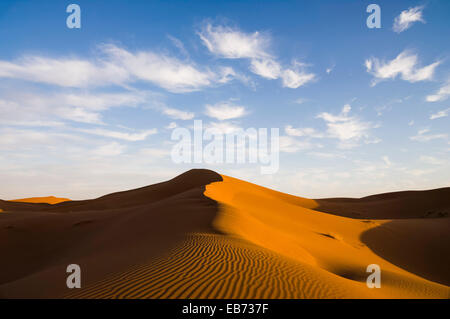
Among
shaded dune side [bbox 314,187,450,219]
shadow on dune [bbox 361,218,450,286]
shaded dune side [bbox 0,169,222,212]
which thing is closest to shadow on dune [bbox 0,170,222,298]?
shadow on dune [bbox 361,218,450,286]

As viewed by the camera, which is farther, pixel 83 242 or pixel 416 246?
pixel 416 246

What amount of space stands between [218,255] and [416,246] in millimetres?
15488

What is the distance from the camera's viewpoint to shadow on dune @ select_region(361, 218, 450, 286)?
44.4 feet

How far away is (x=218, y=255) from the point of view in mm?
6832

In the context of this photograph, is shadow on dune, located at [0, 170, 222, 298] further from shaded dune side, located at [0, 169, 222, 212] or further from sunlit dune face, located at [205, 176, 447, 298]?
shaded dune side, located at [0, 169, 222, 212]

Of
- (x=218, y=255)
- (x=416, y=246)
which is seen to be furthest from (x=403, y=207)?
(x=218, y=255)

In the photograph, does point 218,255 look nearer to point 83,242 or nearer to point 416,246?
point 83,242

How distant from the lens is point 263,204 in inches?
885

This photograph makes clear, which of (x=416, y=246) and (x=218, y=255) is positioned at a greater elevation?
(x=218, y=255)

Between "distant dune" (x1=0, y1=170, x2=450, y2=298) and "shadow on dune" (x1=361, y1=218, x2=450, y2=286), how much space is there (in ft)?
0.22

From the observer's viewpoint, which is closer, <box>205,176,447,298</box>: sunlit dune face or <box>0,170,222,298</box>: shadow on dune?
<box>0,170,222,298</box>: shadow on dune

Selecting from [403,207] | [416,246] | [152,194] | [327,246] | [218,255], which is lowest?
[403,207]
